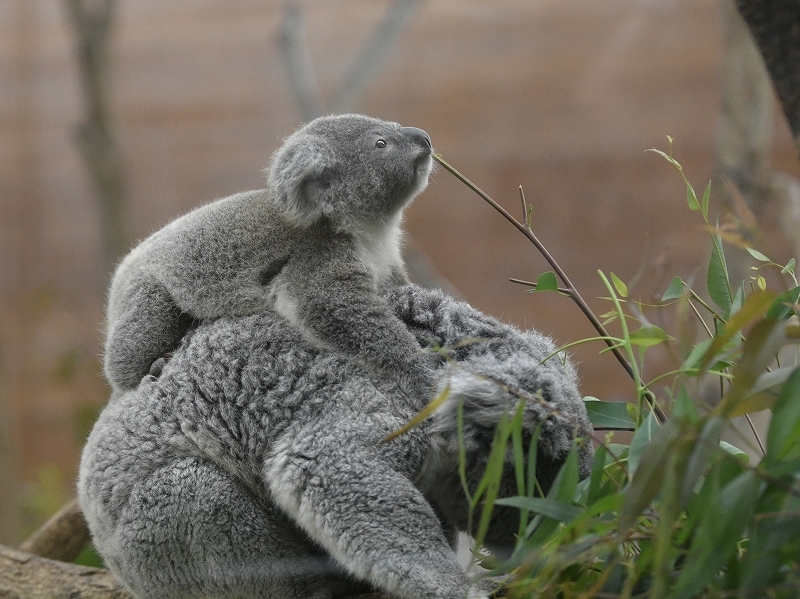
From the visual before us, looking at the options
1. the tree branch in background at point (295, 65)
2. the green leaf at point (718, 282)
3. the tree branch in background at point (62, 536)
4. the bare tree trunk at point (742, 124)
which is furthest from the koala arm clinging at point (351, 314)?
the tree branch in background at point (295, 65)

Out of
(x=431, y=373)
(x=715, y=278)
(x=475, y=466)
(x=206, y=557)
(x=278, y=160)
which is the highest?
(x=278, y=160)

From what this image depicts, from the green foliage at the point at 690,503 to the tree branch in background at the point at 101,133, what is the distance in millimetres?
4669

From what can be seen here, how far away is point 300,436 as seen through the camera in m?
2.19

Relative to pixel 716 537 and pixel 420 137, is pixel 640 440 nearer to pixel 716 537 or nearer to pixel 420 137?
pixel 716 537

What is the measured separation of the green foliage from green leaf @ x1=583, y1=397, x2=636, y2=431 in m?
0.23

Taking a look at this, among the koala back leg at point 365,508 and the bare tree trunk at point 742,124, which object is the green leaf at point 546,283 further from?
the bare tree trunk at point 742,124

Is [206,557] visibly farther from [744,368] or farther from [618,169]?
[618,169]

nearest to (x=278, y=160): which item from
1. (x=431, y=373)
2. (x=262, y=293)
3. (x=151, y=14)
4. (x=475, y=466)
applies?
(x=262, y=293)

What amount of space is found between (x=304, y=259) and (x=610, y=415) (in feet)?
3.41

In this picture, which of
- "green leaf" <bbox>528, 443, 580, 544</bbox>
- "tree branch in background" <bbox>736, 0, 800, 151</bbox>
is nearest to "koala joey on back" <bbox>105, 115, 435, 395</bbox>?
"green leaf" <bbox>528, 443, 580, 544</bbox>

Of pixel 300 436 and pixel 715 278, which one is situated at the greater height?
pixel 715 278

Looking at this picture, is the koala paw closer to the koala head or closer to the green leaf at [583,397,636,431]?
the koala head

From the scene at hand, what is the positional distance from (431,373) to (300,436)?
381 mm

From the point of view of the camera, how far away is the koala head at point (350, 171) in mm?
2770
